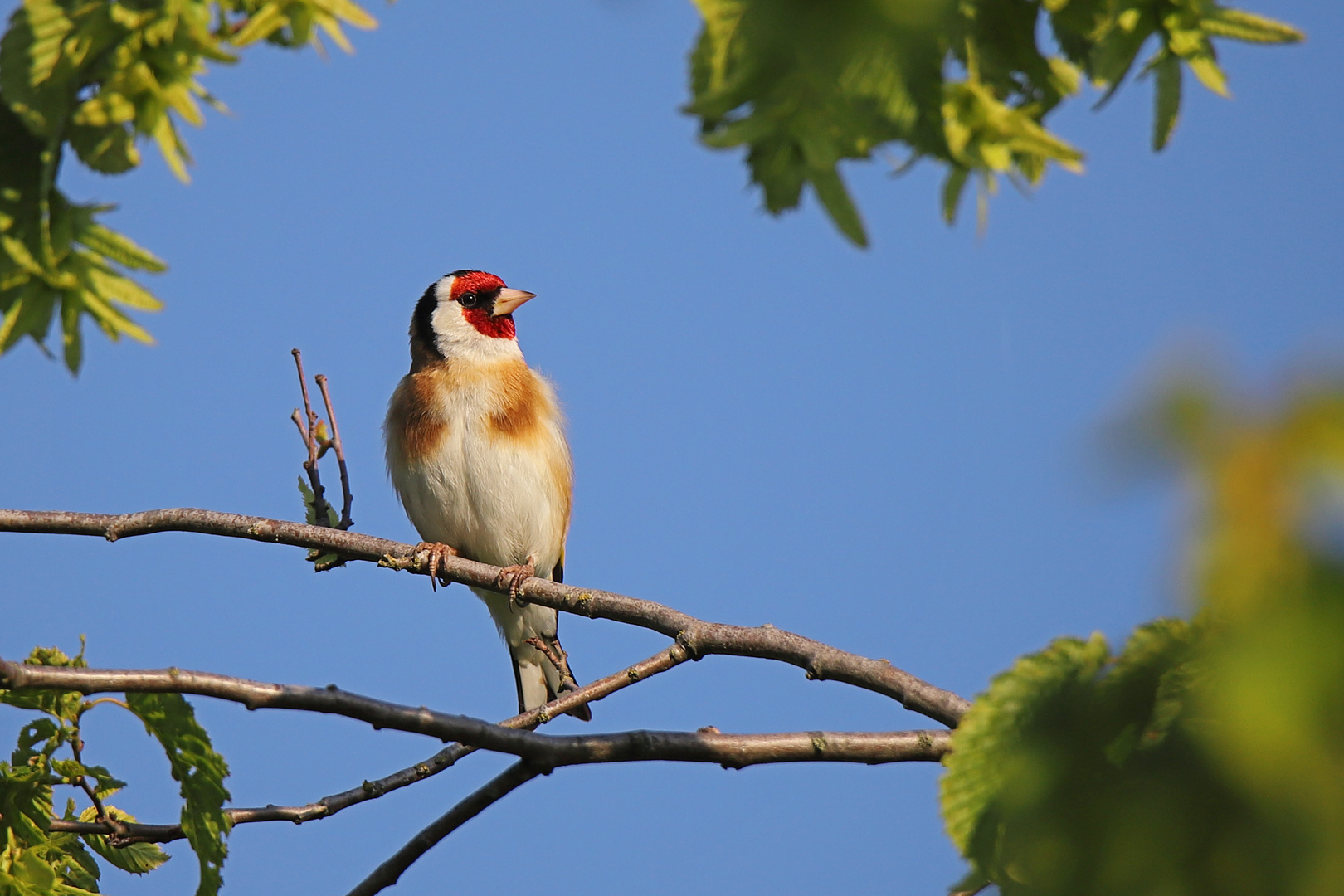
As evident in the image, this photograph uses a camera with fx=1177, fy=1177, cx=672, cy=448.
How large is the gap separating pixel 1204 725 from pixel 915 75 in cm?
85

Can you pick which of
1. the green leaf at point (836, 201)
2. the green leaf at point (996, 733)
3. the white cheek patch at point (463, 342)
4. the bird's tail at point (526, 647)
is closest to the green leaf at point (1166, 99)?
the green leaf at point (836, 201)

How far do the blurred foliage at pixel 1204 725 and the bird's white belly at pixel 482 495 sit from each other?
528 centimetres

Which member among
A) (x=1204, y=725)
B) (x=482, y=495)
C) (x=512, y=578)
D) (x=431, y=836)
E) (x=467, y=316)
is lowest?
(x=1204, y=725)

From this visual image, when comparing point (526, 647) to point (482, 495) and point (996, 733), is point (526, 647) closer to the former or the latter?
point (482, 495)

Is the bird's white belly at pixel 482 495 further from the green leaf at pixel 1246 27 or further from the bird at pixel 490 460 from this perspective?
the green leaf at pixel 1246 27

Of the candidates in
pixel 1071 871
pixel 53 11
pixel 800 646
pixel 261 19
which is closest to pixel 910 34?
pixel 1071 871

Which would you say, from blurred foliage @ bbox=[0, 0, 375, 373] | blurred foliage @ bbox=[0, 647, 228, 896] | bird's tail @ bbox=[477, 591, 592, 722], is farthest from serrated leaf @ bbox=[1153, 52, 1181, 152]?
bird's tail @ bbox=[477, 591, 592, 722]

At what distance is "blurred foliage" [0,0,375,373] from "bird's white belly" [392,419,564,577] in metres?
5.01

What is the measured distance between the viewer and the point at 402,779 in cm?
340

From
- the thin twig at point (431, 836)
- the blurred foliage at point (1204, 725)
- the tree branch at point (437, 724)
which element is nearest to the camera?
the blurred foliage at point (1204, 725)

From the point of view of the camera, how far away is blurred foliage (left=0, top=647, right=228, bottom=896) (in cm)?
317

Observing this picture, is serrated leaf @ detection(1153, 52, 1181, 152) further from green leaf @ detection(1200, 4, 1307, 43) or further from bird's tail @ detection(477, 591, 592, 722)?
bird's tail @ detection(477, 591, 592, 722)

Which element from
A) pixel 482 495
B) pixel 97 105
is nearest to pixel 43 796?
pixel 97 105

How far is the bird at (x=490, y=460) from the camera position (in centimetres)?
701
